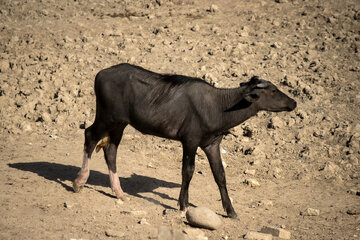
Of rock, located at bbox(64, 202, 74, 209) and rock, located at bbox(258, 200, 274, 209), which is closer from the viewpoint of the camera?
rock, located at bbox(64, 202, 74, 209)

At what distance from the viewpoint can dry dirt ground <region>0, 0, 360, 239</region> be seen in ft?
27.8

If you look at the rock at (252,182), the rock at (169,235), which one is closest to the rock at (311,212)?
the rock at (252,182)

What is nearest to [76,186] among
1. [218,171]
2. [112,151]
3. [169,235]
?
[112,151]

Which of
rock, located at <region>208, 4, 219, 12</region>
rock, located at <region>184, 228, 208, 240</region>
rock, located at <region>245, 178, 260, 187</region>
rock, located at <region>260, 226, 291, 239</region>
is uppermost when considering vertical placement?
rock, located at <region>208, 4, 219, 12</region>

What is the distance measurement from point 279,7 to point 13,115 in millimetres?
9739

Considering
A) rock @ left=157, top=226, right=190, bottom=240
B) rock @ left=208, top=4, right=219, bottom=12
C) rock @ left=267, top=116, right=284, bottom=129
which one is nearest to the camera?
rock @ left=157, top=226, right=190, bottom=240

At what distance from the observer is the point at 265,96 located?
29.5ft

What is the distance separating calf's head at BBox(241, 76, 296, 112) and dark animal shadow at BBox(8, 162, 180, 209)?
251 cm

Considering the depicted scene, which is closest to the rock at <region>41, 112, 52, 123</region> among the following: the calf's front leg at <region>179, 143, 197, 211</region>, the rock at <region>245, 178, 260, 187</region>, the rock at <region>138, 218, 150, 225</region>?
the rock at <region>245, 178, 260, 187</region>

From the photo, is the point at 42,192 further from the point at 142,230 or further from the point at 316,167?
the point at 316,167

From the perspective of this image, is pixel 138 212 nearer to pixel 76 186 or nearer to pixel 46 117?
pixel 76 186

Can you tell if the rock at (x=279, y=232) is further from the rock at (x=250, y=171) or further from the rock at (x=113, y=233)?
the rock at (x=250, y=171)

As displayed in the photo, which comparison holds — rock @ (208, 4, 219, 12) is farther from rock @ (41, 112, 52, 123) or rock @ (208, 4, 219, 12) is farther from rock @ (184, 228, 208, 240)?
rock @ (184, 228, 208, 240)

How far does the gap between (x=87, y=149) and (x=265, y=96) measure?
3.36 meters
